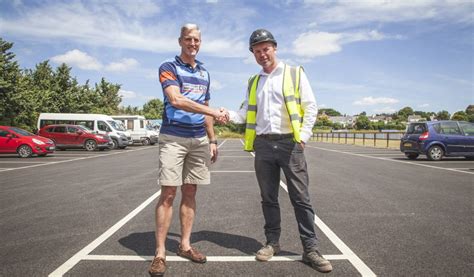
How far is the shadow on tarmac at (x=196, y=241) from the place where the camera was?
3.30 m

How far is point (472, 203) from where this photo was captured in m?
5.38

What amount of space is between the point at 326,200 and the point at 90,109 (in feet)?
121

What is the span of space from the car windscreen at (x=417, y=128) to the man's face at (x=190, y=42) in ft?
41.4

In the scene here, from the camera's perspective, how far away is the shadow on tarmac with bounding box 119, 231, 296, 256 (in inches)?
130

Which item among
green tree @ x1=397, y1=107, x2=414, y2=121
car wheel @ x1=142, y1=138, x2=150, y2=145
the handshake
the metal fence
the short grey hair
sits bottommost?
car wheel @ x1=142, y1=138, x2=150, y2=145

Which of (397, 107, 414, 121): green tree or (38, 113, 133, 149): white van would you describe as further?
(397, 107, 414, 121): green tree

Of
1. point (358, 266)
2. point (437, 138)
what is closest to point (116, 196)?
point (358, 266)

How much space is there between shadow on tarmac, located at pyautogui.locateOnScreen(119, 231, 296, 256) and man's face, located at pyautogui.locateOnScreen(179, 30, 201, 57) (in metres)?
1.94

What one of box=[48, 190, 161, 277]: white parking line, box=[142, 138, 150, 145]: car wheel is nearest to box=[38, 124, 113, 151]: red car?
box=[142, 138, 150, 145]: car wheel

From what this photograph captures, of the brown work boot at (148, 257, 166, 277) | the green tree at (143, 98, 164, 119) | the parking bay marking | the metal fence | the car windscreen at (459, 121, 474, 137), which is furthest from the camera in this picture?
the green tree at (143, 98, 164, 119)

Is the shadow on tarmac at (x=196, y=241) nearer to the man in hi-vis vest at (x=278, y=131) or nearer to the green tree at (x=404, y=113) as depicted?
the man in hi-vis vest at (x=278, y=131)

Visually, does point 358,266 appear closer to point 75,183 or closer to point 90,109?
point 75,183

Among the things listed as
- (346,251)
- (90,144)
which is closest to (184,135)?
(346,251)

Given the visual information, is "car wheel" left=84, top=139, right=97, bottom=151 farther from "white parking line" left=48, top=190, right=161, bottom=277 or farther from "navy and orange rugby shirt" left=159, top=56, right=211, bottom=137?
"navy and orange rugby shirt" left=159, top=56, right=211, bottom=137
